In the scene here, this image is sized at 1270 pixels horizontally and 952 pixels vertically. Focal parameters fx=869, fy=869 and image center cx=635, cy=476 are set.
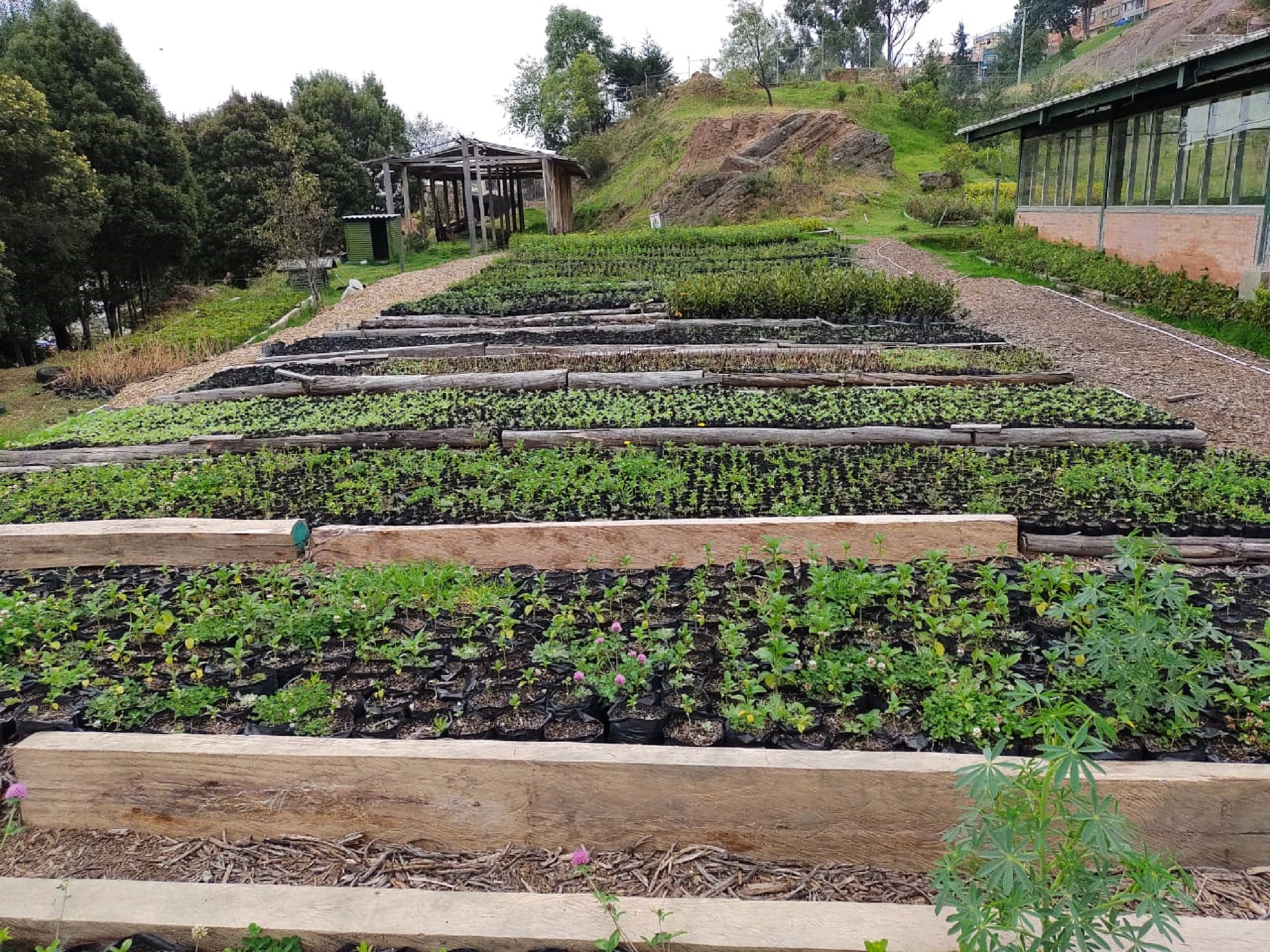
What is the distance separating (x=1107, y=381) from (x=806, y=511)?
5576 millimetres

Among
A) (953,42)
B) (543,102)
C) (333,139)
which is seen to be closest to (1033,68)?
(953,42)

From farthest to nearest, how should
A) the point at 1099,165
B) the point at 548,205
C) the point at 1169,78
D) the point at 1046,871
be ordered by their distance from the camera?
the point at 548,205, the point at 1099,165, the point at 1169,78, the point at 1046,871

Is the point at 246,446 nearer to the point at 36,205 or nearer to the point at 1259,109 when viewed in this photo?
the point at 36,205

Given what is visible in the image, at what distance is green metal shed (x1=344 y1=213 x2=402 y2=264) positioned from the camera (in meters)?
23.3

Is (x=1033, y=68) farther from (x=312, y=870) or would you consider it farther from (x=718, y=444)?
(x=312, y=870)

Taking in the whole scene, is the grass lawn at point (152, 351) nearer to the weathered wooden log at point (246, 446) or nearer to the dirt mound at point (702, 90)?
the weathered wooden log at point (246, 446)

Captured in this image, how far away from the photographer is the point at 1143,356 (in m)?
9.77

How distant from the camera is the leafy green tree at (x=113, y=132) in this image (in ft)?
61.8

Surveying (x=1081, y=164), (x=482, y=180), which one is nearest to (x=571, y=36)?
(x=482, y=180)

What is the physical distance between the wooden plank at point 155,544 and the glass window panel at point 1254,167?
12844 millimetres

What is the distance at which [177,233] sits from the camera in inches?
818

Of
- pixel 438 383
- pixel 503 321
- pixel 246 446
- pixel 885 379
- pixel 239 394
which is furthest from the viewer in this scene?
pixel 503 321

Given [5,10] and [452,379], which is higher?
[5,10]

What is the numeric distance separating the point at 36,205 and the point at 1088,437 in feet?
52.8
